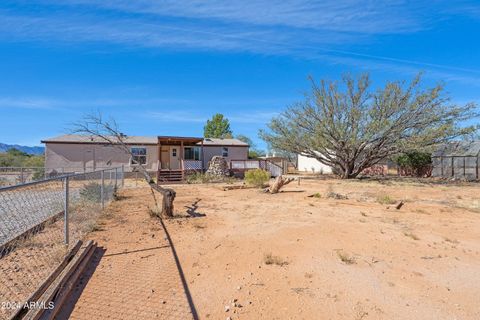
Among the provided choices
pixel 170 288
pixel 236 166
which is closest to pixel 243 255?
pixel 170 288

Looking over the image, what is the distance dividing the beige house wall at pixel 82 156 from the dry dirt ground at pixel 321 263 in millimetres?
18265

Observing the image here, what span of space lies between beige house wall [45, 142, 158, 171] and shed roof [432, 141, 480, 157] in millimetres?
23625

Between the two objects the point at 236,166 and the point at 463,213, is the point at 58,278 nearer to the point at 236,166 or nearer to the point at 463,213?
the point at 463,213

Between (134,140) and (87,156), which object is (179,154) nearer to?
(134,140)

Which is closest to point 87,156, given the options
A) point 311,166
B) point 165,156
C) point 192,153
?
point 165,156

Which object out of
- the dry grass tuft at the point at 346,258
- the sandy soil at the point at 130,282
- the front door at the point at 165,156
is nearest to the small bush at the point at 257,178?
the sandy soil at the point at 130,282

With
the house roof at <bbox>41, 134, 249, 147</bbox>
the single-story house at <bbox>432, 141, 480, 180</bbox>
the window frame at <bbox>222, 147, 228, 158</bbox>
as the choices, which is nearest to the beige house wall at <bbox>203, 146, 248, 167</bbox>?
the window frame at <bbox>222, 147, 228, 158</bbox>

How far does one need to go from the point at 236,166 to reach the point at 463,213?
17.7 metres

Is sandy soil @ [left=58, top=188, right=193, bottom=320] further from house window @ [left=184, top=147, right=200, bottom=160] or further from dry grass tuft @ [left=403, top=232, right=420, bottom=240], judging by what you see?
house window @ [left=184, top=147, right=200, bottom=160]

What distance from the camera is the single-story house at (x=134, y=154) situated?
78.3 ft

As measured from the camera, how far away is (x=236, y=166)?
2548 cm

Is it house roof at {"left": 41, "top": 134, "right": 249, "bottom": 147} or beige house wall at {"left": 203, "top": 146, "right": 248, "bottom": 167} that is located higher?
house roof at {"left": 41, "top": 134, "right": 249, "bottom": 147}

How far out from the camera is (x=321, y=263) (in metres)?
4.79

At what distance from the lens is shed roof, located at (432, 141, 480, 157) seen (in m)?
22.9
